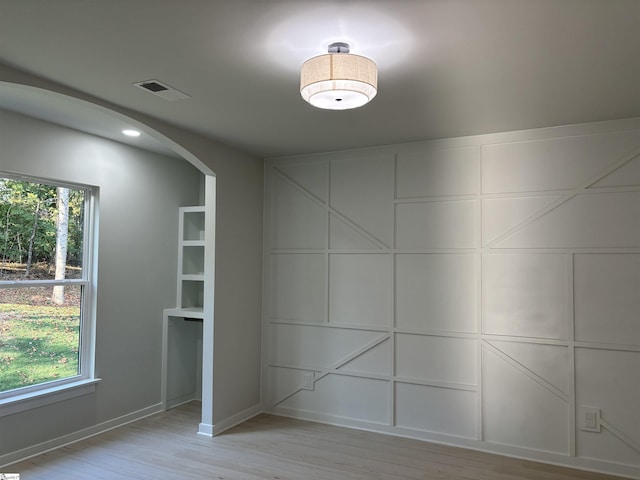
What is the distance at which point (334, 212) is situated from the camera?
4.39 meters

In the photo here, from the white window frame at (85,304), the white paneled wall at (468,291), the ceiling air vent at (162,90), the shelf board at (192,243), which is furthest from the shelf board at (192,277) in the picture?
the ceiling air vent at (162,90)

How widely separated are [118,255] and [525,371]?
3.48 metres

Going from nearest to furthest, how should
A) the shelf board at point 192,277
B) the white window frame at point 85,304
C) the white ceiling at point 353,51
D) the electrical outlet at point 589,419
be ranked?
the white ceiling at point 353,51
the electrical outlet at point 589,419
the white window frame at point 85,304
the shelf board at point 192,277

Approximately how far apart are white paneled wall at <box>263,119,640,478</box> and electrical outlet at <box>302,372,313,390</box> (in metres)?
0.01

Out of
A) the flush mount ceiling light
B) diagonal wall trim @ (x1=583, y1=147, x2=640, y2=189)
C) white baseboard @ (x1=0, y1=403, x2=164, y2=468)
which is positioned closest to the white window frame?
white baseboard @ (x1=0, y1=403, x2=164, y2=468)

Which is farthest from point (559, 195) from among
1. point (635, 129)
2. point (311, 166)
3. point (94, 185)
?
point (94, 185)

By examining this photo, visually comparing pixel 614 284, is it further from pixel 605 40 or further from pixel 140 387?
pixel 140 387

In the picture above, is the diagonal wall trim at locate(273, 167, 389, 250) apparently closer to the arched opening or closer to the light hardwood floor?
the arched opening

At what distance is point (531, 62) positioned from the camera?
2426 millimetres

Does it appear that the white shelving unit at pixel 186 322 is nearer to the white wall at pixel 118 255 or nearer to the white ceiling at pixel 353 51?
the white wall at pixel 118 255

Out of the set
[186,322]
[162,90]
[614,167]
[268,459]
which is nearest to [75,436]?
[186,322]

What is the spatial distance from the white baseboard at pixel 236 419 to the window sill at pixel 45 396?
3.52ft

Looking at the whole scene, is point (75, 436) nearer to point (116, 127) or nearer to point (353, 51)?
point (116, 127)

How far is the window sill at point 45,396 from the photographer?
331 cm
